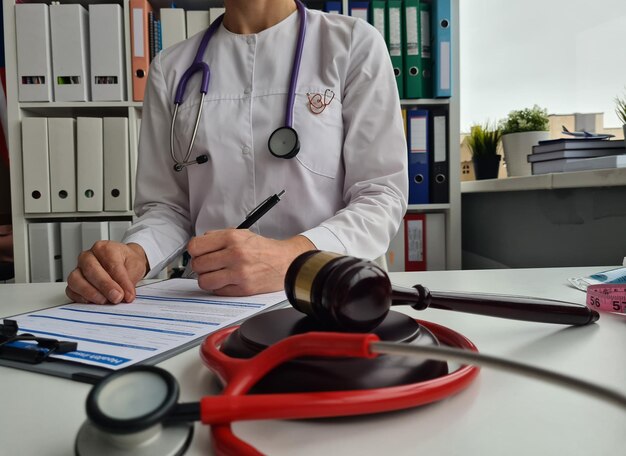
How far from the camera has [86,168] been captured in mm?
1742

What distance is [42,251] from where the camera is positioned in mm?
1782

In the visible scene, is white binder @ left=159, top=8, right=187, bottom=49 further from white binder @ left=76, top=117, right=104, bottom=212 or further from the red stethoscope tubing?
the red stethoscope tubing

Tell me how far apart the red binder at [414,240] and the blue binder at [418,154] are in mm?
78

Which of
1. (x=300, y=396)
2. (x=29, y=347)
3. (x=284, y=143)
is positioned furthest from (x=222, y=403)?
(x=284, y=143)

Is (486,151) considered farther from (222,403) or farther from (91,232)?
(222,403)

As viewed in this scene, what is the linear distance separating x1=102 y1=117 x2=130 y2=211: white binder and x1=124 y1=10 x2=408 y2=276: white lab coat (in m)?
0.77

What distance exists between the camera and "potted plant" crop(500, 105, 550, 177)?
1705mm

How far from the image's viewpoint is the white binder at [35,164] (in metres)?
1.74

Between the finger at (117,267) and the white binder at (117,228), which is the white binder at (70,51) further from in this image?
the finger at (117,267)

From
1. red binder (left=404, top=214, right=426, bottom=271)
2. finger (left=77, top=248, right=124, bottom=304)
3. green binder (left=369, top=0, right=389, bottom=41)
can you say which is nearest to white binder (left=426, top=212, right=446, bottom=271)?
red binder (left=404, top=214, right=426, bottom=271)

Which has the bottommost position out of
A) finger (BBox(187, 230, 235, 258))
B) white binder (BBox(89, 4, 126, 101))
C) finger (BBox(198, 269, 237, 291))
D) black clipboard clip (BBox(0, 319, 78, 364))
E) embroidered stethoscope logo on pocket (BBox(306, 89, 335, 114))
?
black clipboard clip (BBox(0, 319, 78, 364))

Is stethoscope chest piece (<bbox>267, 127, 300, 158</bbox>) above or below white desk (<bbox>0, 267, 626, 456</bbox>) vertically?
above

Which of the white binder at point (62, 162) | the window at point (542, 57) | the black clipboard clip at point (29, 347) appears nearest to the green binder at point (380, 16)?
the window at point (542, 57)

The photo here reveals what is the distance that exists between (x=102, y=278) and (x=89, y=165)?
4.23 ft
